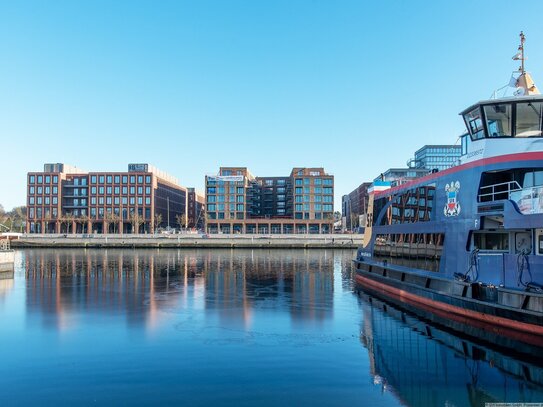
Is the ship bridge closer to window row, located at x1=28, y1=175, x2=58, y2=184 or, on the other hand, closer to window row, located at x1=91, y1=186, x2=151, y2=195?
window row, located at x1=91, y1=186, x2=151, y2=195

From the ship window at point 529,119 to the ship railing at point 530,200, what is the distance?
444 cm

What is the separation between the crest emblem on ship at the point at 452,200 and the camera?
25438mm

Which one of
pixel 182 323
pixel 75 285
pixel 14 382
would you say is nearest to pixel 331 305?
pixel 182 323

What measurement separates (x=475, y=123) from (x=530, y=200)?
22.4ft

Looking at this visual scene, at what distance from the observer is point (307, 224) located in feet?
526

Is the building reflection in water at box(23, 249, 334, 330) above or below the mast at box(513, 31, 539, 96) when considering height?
below

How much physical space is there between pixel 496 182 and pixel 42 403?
69.6 ft

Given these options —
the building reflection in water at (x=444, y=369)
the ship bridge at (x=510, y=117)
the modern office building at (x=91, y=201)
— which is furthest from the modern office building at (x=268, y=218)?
the building reflection in water at (x=444, y=369)

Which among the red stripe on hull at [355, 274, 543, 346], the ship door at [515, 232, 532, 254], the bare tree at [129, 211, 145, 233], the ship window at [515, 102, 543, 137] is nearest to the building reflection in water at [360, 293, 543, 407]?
the red stripe on hull at [355, 274, 543, 346]

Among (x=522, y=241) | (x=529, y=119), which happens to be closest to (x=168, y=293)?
(x=522, y=241)

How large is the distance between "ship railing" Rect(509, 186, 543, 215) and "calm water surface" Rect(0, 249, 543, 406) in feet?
19.8

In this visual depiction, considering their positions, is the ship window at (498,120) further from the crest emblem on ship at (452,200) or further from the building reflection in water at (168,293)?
the building reflection in water at (168,293)

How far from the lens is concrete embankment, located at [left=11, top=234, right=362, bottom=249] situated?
4464 inches

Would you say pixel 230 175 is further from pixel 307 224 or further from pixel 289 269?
pixel 289 269
